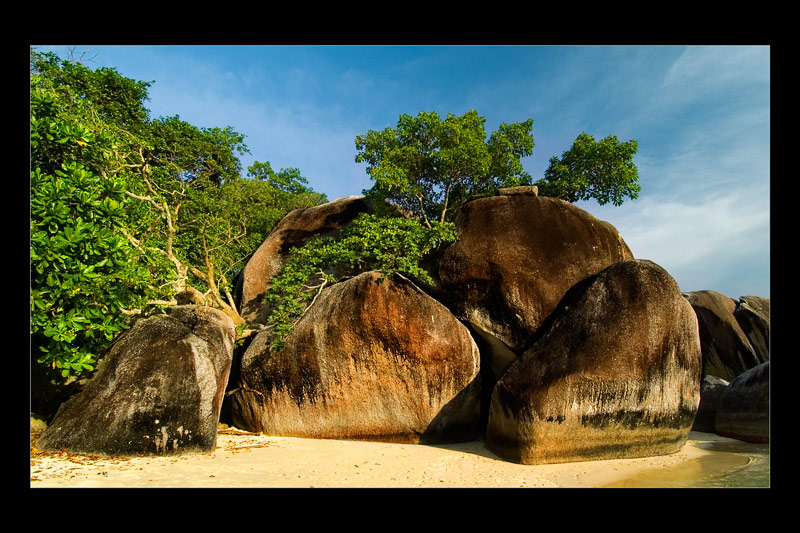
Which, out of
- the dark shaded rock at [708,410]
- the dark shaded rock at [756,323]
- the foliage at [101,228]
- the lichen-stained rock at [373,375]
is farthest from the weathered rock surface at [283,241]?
the dark shaded rock at [756,323]

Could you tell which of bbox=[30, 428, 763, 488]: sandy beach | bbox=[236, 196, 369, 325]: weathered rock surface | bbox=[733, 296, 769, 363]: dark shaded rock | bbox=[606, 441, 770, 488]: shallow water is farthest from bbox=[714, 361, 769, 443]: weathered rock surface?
bbox=[236, 196, 369, 325]: weathered rock surface

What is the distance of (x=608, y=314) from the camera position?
810 cm

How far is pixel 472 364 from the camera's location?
30.2 feet

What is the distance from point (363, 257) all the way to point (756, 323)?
13.5 meters

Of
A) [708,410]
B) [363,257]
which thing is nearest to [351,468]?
[363,257]

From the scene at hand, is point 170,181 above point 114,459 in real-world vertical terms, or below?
above

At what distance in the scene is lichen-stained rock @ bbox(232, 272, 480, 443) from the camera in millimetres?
8938

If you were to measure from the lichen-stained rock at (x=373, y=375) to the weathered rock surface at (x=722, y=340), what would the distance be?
11.0 meters

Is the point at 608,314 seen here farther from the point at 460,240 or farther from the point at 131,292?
the point at 131,292

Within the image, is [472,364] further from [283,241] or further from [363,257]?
[283,241]

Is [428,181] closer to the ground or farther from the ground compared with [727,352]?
farther from the ground

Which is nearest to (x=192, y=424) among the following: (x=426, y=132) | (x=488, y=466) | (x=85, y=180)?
(x=85, y=180)

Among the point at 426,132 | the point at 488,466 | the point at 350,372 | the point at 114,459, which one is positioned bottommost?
the point at 488,466

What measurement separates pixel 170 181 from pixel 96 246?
6.36m
